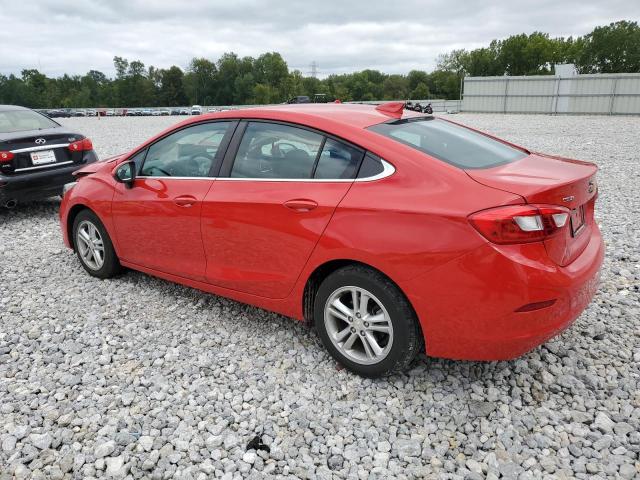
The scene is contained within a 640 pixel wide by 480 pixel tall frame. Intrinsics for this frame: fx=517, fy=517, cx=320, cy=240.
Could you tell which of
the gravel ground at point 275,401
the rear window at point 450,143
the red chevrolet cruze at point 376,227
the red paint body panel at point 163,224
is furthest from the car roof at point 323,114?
the gravel ground at point 275,401

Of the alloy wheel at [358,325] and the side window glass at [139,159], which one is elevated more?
the side window glass at [139,159]

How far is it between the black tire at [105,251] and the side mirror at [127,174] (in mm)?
576

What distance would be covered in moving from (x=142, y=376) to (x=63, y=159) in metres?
5.06

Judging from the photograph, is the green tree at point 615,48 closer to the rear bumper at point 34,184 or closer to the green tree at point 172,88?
the green tree at point 172,88

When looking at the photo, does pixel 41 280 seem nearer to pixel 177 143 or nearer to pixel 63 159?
pixel 177 143

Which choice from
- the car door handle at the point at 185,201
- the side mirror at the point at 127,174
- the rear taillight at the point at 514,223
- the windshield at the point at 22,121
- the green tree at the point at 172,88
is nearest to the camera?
the rear taillight at the point at 514,223

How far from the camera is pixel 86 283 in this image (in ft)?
15.6

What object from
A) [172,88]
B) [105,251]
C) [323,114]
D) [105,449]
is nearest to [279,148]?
[323,114]

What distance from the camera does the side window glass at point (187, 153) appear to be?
3.71m

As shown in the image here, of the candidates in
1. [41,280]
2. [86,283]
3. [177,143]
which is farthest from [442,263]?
[41,280]

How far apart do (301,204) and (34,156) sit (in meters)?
5.40

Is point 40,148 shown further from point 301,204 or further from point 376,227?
point 376,227

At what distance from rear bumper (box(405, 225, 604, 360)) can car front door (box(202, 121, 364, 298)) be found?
753mm

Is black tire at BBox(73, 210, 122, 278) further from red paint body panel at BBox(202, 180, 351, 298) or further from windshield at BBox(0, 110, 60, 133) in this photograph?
windshield at BBox(0, 110, 60, 133)
